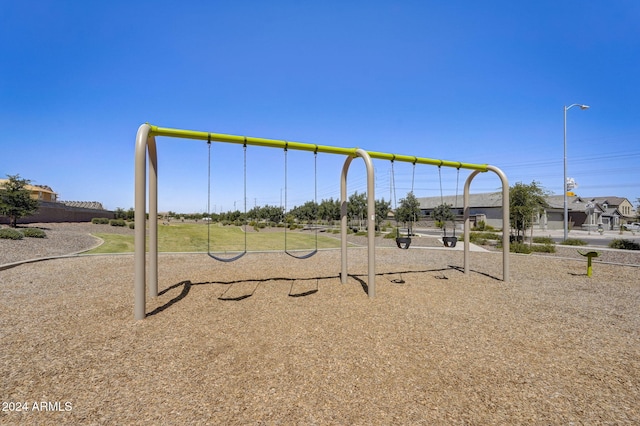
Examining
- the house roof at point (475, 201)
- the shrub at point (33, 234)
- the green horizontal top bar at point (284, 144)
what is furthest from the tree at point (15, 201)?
the house roof at point (475, 201)

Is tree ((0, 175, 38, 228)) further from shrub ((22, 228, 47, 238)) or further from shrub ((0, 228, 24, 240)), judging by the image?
shrub ((0, 228, 24, 240))

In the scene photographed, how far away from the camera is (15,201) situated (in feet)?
62.7

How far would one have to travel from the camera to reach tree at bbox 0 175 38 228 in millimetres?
18969

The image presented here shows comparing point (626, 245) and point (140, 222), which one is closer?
point (140, 222)

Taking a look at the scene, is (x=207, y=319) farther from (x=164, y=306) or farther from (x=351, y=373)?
(x=351, y=373)

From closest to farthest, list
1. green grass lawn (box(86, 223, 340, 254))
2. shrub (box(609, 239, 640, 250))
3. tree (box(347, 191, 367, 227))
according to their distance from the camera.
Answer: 1. green grass lawn (box(86, 223, 340, 254))
2. shrub (box(609, 239, 640, 250))
3. tree (box(347, 191, 367, 227))

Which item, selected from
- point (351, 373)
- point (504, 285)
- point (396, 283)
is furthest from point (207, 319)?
point (504, 285)

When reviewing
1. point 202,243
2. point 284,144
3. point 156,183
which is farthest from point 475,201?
point 156,183

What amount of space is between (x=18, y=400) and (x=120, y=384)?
2.65 ft

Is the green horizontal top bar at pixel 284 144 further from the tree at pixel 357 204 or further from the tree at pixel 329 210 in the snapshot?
the tree at pixel 329 210

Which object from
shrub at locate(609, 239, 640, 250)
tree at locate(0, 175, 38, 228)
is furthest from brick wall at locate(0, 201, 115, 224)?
shrub at locate(609, 239, 640, 250)

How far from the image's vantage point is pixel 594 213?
151ft

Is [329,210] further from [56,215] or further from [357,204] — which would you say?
[56,215]

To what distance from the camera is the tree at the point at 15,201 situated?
62.2 feet
